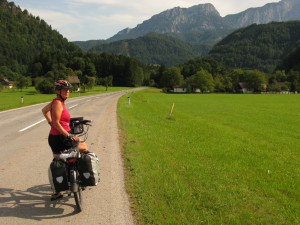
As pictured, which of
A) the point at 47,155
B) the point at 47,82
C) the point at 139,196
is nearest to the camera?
the point at 139,196

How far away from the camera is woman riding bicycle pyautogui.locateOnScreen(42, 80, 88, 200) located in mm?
6320

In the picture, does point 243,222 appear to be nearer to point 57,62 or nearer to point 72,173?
point 72,173

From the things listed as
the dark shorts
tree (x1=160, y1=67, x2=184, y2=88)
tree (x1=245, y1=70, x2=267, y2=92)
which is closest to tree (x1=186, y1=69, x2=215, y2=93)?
tree (x1=160, y1=67, x2=184, y2=88)

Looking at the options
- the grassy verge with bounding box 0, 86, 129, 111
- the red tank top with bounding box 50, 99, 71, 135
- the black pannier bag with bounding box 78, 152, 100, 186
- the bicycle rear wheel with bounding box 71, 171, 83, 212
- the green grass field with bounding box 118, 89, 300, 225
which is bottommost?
the grassy verge with bounding box 0, 86, 129, 111

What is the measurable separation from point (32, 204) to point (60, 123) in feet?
5.31

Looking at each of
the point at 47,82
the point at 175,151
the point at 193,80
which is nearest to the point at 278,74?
the point at 193,80

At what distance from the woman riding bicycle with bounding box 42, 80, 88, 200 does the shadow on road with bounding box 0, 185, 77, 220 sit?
310mm

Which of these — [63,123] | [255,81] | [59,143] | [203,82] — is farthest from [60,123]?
[255,81]

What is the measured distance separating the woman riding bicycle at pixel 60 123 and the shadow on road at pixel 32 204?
310 millimetres

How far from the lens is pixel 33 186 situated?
7.50 metres

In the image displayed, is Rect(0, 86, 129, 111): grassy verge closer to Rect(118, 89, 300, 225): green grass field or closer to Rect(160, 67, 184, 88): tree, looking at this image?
Rect(118, 89, 300, 225): green grass field

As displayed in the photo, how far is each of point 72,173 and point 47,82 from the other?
3281 inches

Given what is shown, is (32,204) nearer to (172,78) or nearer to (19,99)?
(19,99)

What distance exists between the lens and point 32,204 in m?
6.55
